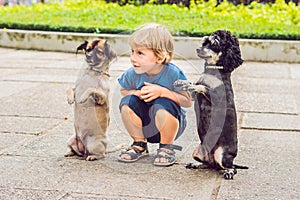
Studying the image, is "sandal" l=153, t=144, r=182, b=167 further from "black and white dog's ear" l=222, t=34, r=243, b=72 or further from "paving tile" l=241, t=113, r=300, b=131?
"paving tile" l=241, t=113, r=300, b=131

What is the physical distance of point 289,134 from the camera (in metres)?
4.48

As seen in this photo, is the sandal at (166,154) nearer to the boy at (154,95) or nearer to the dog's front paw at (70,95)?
the boy at (154,95)

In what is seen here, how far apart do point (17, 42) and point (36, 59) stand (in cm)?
126

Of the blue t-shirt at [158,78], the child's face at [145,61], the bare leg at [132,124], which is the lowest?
the bare leg at [132,124]

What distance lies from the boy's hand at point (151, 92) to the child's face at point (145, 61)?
0.32 feet

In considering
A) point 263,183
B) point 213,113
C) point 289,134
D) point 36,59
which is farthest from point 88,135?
point 36,59

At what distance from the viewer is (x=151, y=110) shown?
11.7 feet

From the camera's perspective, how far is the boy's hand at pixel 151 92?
3492mm

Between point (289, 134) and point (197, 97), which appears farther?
point (289, 134)

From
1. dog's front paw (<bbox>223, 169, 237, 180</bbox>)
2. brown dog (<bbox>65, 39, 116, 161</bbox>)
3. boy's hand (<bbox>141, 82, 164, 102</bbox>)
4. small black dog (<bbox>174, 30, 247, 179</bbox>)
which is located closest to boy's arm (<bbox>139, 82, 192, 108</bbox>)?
boy's hand (<bbox>141, 82, 164, 102</bbox>)

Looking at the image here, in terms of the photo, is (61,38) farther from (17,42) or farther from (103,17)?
(103,17)

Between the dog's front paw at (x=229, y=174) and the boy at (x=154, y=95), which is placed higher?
the boy at (x=154, y=95)

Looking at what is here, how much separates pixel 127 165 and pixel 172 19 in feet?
22.4

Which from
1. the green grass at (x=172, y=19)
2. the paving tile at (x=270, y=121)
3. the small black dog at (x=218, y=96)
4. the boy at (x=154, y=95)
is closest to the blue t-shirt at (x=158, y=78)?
the boy at (x=154, y=95)
